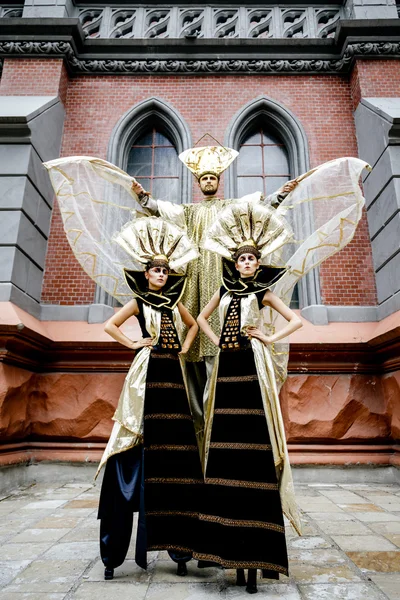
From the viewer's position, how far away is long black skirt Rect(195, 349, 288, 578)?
6.97 feet

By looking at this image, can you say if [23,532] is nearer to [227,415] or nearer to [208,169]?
[227,415]

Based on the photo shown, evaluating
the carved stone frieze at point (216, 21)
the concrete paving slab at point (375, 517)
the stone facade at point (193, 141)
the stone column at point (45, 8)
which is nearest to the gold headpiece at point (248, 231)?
the concrete paving slab at point (375, 517)

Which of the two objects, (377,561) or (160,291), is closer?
(377,561)

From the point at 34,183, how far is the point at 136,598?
16.7 feet

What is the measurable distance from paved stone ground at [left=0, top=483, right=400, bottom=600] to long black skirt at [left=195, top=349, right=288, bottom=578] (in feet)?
0.63

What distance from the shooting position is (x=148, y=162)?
705 cm

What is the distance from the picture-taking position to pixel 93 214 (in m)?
3.51

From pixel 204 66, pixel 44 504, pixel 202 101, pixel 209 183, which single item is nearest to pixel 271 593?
pixel 44 504

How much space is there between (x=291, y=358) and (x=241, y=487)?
3.29 metres

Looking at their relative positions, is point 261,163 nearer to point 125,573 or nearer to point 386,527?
point 386,527

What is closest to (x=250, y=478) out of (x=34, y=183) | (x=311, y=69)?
(x=34, y=183)

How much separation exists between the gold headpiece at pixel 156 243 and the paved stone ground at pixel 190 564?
1814 mm

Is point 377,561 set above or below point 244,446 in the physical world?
below

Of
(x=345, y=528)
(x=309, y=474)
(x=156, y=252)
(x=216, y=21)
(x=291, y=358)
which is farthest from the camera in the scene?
(x=216, y=21)
